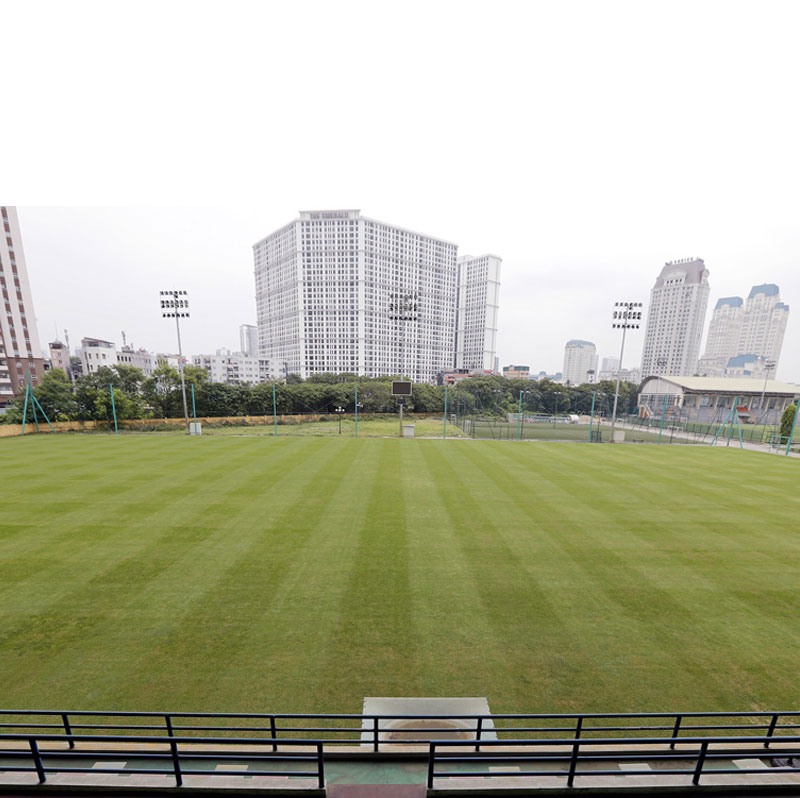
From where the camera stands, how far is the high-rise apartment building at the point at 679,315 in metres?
150

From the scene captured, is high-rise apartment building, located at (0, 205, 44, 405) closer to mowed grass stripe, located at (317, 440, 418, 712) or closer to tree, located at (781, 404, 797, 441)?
mowed grass stripe, located at (317, 440, 418, 712)

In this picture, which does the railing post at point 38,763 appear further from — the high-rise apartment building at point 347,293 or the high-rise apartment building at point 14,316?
the high-rise apartment building at point 347,293

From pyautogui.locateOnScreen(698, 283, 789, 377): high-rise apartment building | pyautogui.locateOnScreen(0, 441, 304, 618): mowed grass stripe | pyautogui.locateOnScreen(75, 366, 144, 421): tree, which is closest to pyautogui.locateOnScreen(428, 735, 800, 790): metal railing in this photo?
pyautogui.locateOnScreen(0, 441, 304, 618): mowed grass stripe

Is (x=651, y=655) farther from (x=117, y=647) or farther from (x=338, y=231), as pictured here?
(x=338, y=231)

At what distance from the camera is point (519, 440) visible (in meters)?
32.8

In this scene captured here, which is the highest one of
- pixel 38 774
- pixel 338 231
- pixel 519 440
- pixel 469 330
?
pixel 338 231

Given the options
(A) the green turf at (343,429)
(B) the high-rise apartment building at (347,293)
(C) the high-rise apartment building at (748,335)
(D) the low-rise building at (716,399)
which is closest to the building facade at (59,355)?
(B) the high-rise apartment building at (347,293)

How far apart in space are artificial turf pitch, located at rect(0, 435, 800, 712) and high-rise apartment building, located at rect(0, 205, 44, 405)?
70.9 meters

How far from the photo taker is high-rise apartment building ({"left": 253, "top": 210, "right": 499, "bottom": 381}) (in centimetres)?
13100

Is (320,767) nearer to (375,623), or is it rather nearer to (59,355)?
(375,623)

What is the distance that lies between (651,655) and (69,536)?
16.5 m

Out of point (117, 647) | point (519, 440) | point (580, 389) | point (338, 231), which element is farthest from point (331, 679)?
point (338, 231)

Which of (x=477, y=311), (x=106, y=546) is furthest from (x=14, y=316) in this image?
(x=477, y=311)

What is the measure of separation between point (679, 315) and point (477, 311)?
278ft
